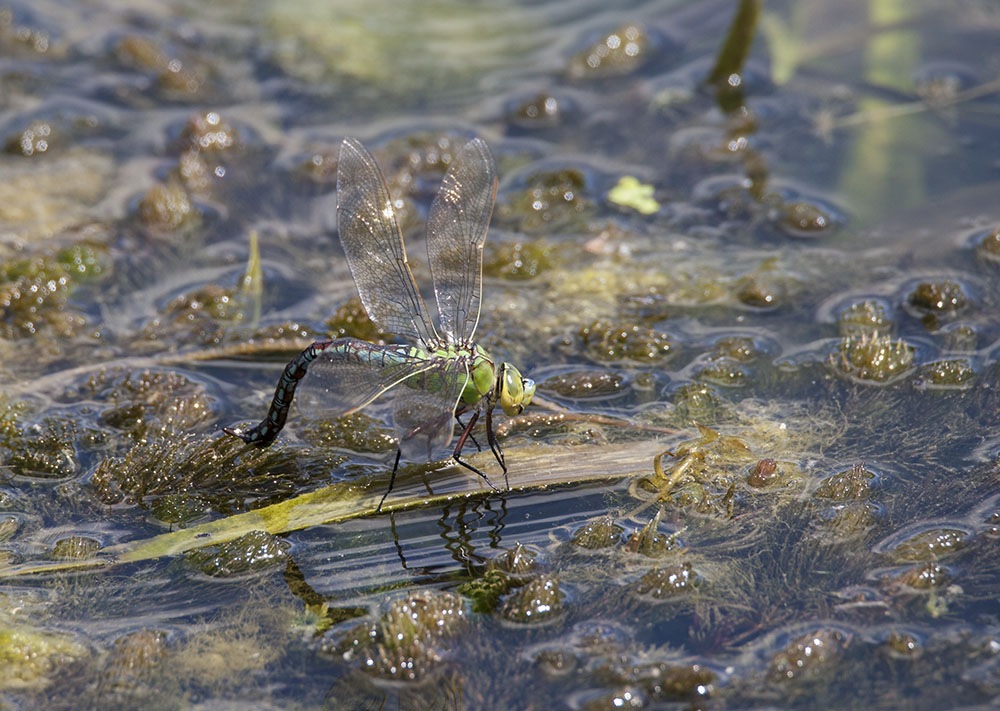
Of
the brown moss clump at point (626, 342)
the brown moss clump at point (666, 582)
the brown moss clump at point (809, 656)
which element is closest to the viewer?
the brown moss clump at point (809, 656)

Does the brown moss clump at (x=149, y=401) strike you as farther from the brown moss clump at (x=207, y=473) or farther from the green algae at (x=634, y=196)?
the green algae at (x=634, y=196)

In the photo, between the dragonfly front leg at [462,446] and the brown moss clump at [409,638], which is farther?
the dragonfly front leg at [462,446]

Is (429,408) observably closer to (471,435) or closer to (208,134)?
(471,435)

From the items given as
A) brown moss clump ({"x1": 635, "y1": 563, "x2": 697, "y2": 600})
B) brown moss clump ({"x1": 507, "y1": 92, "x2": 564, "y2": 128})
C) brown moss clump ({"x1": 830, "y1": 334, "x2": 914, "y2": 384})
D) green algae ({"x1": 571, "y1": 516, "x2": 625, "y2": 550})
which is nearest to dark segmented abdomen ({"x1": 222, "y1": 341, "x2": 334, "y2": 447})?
green algae ({"x1": 571, "y1": 516, "x2": 625, "y2": 550})

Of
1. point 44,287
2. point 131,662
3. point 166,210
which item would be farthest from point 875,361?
point 44,287

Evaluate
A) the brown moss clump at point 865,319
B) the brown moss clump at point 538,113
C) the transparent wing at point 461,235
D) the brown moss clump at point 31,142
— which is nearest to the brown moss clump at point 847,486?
the brown moss clump at point 865,319

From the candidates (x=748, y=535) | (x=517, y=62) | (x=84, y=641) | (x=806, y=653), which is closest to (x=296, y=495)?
(x=84, y=641)

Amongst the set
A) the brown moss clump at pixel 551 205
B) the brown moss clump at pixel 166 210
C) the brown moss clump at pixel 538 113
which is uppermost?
the brown moss clump at pixel 538 113
